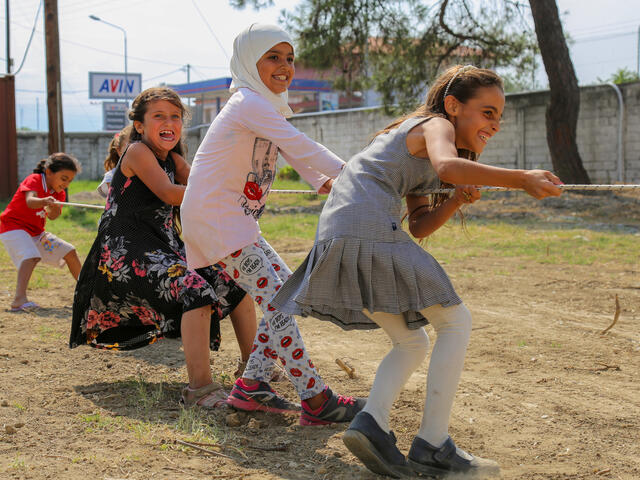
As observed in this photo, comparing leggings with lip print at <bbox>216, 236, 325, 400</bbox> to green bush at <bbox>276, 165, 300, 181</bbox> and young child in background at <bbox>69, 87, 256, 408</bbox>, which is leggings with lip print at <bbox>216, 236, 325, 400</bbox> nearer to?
young child in background at <bbox>69, 87, 256, 408</bbox>

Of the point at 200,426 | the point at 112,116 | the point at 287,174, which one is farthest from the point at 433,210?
the point at 112,116

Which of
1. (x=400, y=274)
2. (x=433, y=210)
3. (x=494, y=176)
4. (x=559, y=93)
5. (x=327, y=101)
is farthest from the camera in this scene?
(x=327, y=101)

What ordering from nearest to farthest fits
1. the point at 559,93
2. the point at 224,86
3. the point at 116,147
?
the point at 116,147 → the point at 559,93 → the point at 224,86

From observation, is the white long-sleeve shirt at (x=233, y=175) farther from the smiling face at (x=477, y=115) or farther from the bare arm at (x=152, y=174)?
the smiling face at (x=477, y=115)

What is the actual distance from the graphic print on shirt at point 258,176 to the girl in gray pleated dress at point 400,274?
604mm

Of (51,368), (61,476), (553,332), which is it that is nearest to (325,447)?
(61,476)

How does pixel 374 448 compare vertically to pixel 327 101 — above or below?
below

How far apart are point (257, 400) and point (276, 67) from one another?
1565mm

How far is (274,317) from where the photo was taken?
3264 millimetres

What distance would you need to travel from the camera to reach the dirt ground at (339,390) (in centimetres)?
283

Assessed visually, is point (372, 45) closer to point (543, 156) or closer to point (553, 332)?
point (543, 156)

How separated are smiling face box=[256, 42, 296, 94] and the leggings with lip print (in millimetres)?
739

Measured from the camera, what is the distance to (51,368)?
14.1 feet

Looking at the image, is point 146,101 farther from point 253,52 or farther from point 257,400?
point 257,400
